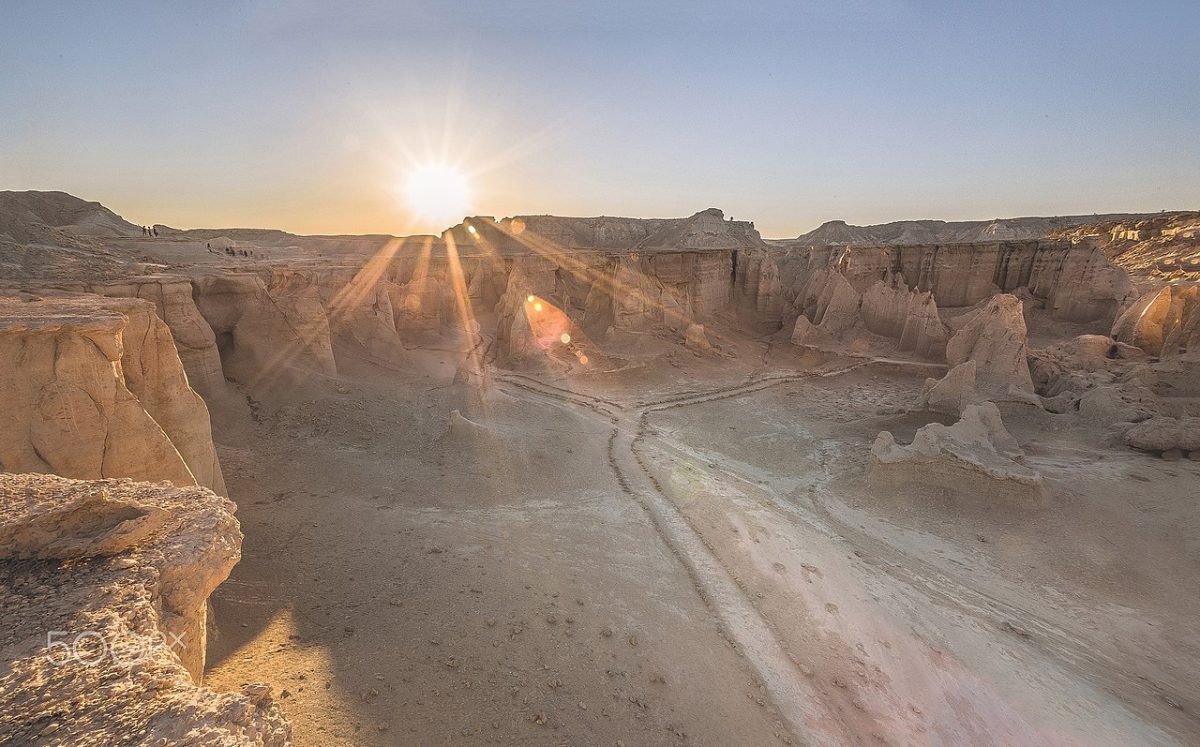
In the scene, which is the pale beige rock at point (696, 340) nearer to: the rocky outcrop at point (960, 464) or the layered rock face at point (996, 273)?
the layered rock face at point (996, 273)

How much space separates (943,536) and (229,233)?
81340 mm

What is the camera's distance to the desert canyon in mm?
3584

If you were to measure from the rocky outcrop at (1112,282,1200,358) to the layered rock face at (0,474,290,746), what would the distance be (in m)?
29.4

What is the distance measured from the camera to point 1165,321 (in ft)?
71.4

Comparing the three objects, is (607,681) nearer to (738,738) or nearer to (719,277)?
(738,738)

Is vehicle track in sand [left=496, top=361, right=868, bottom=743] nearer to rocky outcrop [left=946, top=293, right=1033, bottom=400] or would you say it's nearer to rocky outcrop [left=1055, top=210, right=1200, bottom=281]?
rocky outcrop [left=946, top=293, right=1033, bottom=400]

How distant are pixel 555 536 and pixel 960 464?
11.4m

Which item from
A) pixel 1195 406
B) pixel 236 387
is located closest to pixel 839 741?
pixel 236 387

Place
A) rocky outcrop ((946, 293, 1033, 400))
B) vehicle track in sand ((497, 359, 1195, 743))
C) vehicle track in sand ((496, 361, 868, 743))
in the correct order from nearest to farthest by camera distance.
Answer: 1. vehicle track in sand ((496, 361, 868, 743))
2. vehicle track in sand ((497, 359, 1195, 743))
3. rocky outcrop ((946, 293, 1033, 400))

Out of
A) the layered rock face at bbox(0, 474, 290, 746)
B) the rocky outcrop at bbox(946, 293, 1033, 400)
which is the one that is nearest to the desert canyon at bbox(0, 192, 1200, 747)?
the layered rock face at bbox(0, 474, 290, 746)

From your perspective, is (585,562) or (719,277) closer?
(585,562)

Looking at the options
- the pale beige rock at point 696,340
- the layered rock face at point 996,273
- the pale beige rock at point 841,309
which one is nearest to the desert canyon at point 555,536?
the pale beige rock at point 696,340

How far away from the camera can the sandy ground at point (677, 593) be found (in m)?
6.00

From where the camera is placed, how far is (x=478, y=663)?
245 inches
